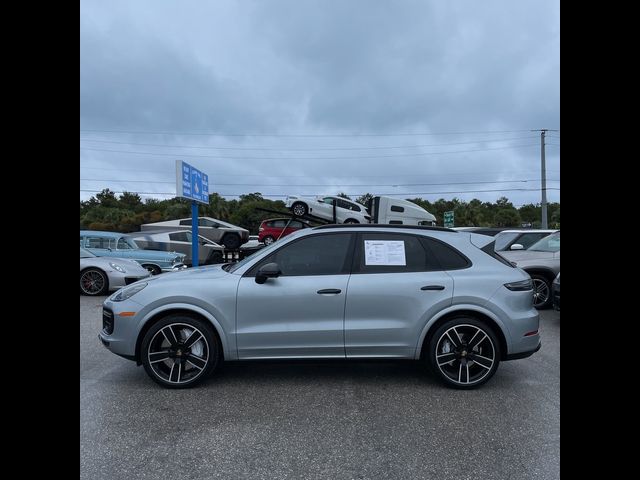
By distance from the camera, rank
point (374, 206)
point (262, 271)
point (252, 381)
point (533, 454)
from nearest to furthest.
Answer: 1. point (533, 454)
2. point (262, 271)
3. point (252, 381)
4. point (374, 206)

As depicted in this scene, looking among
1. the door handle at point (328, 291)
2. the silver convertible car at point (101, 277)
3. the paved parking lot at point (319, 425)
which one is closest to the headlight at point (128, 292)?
the paved parking lot at point (319, 425)

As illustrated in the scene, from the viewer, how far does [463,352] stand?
408cm

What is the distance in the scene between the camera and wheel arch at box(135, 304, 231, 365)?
4.02m

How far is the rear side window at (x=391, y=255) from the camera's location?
4.20 meters

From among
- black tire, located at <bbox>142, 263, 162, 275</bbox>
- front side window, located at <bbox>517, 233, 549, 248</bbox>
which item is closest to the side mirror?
front side window, located at <bbox>517, 233, 549, 248</bbox>

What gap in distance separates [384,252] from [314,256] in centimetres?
72

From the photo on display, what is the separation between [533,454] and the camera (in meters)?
2.87

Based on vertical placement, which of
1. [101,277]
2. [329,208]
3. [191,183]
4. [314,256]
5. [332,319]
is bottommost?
[101,277]

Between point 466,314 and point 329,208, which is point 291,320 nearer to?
point 466,314

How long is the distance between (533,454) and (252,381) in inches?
103

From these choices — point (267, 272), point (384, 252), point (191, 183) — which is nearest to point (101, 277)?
point (191, 183)

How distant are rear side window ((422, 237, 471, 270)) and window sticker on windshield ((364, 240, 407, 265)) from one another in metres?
0.30
